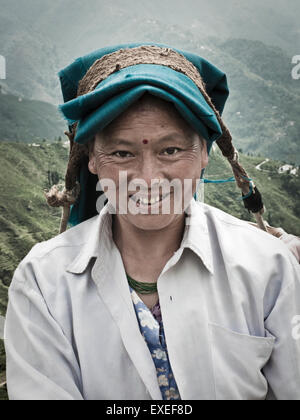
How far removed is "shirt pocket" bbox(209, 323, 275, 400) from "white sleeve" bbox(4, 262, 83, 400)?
52 cm

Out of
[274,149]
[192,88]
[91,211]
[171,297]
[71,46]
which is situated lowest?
[171,297]

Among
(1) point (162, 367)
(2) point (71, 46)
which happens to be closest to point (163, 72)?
(1) point (162, 367)

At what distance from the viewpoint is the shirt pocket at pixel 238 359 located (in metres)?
1.36

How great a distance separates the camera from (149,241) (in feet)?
5.09

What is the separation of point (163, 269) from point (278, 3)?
2.77m

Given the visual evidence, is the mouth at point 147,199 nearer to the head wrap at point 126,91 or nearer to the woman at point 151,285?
the woman at point 151,285

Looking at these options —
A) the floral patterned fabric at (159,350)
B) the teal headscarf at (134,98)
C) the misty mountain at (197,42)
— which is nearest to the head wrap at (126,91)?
the teal headscarf at (134,98)

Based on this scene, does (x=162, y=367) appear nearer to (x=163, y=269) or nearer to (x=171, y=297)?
(x=171, y=297)

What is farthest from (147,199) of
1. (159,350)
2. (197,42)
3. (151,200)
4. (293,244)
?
(197,42)

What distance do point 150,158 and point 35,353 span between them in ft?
2.64

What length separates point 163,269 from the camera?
1464mm

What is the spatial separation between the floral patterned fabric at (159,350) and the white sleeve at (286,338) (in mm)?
394

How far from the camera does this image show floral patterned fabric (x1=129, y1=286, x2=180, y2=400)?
54.7 inches

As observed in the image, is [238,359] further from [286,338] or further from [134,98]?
[134,98]
